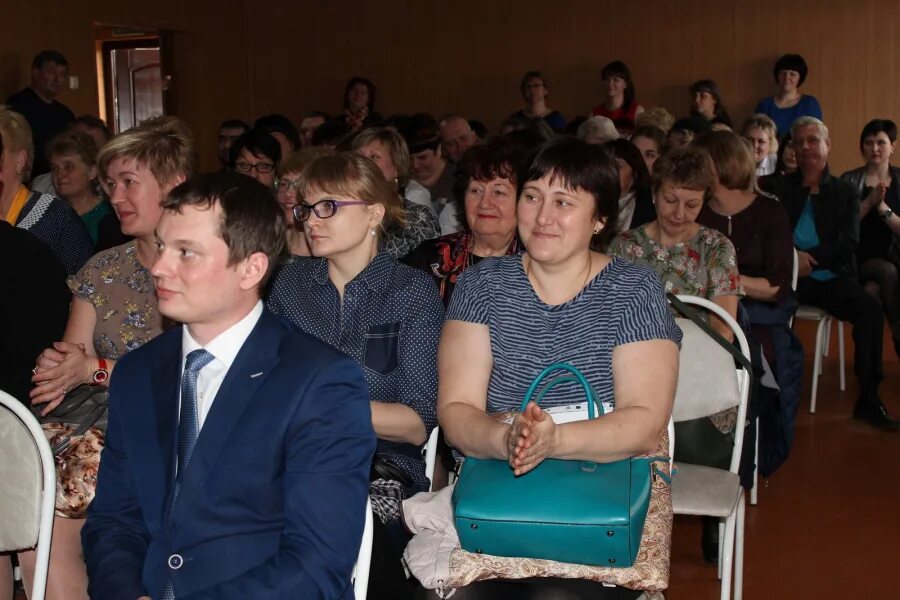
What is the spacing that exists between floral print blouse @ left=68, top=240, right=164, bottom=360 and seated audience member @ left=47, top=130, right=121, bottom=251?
2.13 meters

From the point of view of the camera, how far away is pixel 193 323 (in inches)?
73.1

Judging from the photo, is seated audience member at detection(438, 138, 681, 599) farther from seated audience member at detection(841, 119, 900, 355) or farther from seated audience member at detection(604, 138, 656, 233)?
seated audience member at detection(841, 119, 900, 355)

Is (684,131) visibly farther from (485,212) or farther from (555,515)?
(555,515)

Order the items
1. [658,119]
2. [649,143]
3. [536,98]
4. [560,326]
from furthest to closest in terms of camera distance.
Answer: [536,98], [658,119], [649,143], [560,326]

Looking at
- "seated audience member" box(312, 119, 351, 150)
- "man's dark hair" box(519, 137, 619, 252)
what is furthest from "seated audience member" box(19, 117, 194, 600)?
"seated audience member" box(312, 119, 351, 150)

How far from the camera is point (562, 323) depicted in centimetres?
240

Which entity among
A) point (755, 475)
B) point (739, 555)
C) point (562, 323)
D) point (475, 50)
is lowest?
point (755, 475)

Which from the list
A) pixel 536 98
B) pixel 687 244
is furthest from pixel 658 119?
pixel 687 244

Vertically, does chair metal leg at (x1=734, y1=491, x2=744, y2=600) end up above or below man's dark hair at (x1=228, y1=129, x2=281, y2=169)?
below

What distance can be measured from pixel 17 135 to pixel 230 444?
98.6 inches

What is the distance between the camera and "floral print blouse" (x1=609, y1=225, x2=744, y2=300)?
151 inches

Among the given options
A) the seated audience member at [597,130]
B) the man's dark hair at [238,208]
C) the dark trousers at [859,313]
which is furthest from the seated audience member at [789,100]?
the man's dark hair at [238,208]

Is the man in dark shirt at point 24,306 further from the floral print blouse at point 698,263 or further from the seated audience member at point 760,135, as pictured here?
the seated audience member at point 760,135

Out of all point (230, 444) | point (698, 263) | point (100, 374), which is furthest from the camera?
point (698, 263)
